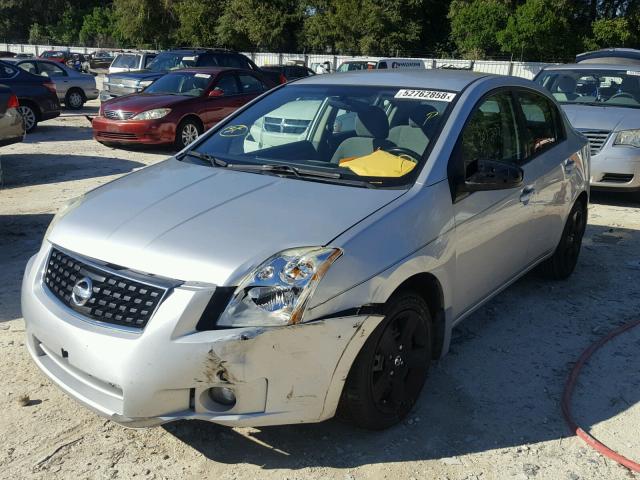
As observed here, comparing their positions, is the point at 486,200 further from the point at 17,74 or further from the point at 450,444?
the point at 17,74

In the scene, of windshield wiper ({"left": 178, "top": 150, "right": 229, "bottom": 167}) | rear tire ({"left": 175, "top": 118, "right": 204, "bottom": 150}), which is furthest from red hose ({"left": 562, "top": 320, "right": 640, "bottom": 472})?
rear tire ({"left": 175, "top": 118, "right": 204, "bottom": 150})

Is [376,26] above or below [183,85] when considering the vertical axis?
above

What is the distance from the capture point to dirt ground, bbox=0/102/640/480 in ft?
9.93

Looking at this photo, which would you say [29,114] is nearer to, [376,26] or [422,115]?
[422,115]

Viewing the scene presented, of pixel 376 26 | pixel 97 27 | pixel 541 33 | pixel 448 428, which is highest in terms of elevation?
pixel 97 27

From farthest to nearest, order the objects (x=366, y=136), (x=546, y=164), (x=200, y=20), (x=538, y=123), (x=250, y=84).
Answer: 1. (x=200, y=20)
2. (x=250, y=84)
3. (x=538, y=123)
4. (x=546, y=164)
5. (x=366, y=136)

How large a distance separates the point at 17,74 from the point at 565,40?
33.3 metres

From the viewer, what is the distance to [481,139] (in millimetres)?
4043

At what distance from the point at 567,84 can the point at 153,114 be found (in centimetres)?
688

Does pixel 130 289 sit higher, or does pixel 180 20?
pixel 180 20

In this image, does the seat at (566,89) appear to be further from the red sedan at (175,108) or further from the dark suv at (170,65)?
the dark suv at (170,65)

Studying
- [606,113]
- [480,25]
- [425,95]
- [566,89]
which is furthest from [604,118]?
[480,25]

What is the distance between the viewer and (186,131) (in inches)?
480

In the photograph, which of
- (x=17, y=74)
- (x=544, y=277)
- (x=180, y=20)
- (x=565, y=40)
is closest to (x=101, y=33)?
(x=180, y=20)
